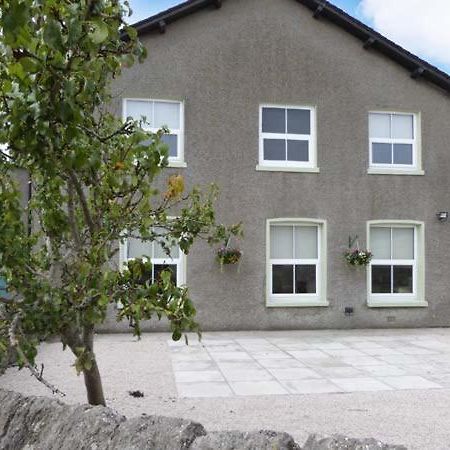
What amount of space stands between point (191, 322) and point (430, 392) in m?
4.76

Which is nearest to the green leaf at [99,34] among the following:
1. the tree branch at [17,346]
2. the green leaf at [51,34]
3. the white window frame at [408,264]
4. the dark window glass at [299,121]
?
the green leaf at [51,34]

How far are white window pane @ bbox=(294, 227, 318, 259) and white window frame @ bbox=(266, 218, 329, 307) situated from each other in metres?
0.09

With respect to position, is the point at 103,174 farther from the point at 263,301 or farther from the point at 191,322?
the point at 263,301

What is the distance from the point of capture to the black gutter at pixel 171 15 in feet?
34.9

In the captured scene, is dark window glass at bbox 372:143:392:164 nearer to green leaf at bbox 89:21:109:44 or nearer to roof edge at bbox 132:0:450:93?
roof edge at bbox 132:0:450:93

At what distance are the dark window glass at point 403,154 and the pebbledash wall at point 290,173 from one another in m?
0.31

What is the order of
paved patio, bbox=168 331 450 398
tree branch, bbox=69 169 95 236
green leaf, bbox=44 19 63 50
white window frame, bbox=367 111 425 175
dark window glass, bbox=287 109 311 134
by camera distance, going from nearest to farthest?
green leaf, bbox=44 19 63 50 → tree branch, bbox=69 169 95 236 → paved patio, bbox=168 331 450 398 → dark window glass, bbox=287 109 311 134 → white window frame, bbox=367 111 425 175

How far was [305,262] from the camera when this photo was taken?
37.9 ft

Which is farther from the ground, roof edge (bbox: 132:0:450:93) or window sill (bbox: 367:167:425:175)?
roof edge (bbox: 132:0:450:93)

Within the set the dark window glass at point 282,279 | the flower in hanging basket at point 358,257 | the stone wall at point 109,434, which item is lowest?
the stone wall at point 109,434

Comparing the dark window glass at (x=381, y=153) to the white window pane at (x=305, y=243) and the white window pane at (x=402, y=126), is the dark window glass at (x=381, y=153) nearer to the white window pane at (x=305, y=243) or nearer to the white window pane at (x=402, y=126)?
the white window pane at (x=402, y=126)

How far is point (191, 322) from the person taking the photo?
2.79 meters

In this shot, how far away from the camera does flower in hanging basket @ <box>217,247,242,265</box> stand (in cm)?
1059

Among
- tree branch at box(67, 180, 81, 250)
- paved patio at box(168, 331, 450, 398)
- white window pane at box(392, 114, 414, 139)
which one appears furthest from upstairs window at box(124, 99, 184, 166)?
tree branch at box(67, 180, 81, 250)
